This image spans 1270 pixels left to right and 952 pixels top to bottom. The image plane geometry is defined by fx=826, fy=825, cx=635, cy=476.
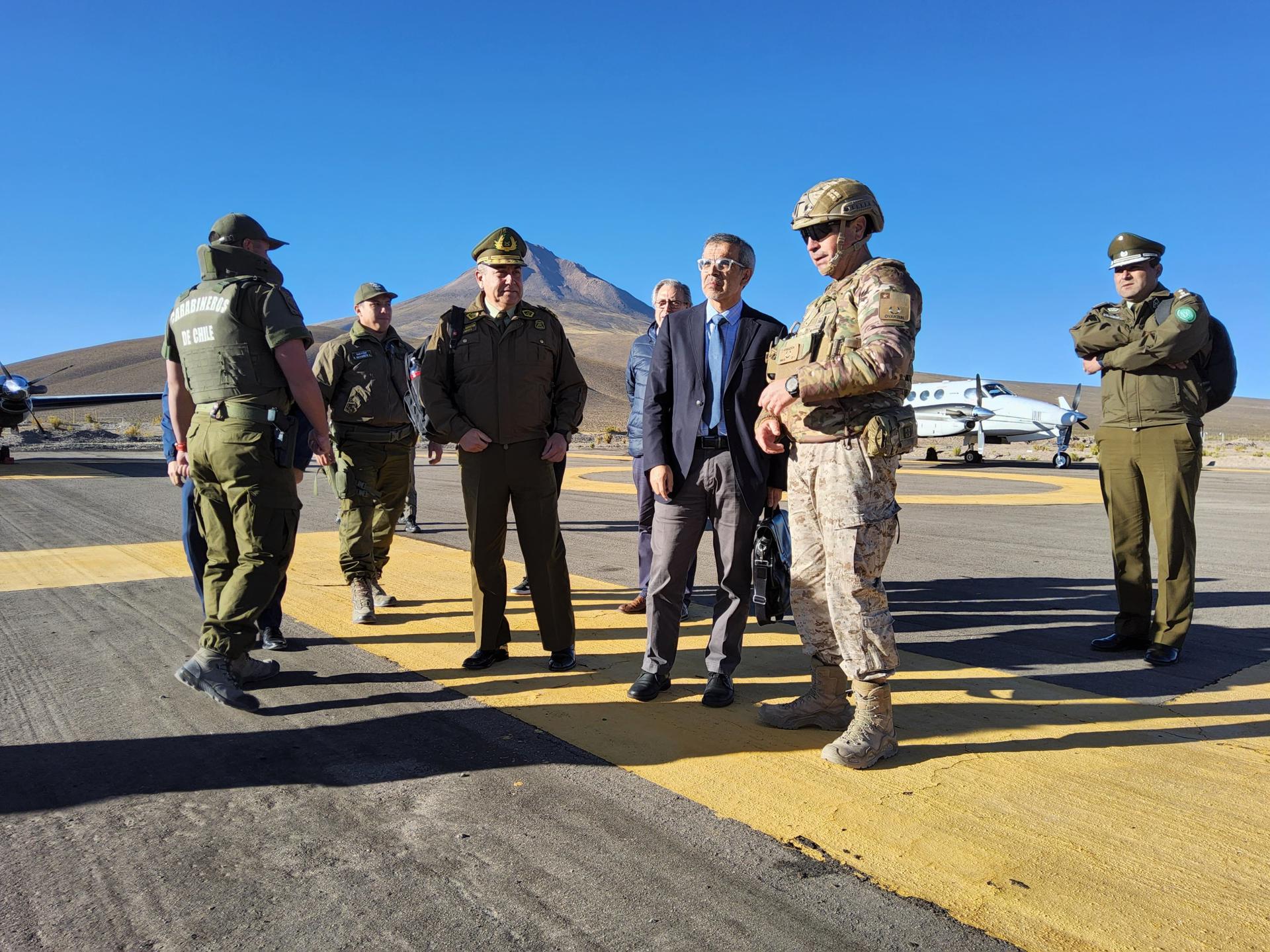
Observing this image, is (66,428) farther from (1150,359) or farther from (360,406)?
(1150,359)

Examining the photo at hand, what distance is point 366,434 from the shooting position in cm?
584

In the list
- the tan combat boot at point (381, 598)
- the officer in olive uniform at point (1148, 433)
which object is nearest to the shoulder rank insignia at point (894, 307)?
the officer in olive uniform at point (1148, 433)

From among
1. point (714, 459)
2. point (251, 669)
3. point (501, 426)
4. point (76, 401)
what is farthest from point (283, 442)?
point (76, 401)

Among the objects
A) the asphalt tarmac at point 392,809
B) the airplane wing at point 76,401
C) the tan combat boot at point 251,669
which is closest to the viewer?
the asphalt tarmac at point 392,809

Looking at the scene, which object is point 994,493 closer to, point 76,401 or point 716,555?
point 716,555

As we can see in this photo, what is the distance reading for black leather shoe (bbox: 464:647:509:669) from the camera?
4613 mm

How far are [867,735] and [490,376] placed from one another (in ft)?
8.75

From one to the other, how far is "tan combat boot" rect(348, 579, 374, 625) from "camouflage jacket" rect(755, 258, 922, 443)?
3.45 metres

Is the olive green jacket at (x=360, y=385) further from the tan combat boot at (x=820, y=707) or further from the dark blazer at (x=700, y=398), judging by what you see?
the tan combat boot at (x=820, y=707)

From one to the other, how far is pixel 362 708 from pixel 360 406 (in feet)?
8.20

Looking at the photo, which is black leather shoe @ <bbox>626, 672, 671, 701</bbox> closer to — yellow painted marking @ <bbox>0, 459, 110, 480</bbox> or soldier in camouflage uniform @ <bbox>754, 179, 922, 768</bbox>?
soldier in camouflage uniform @ <bbox>754, 179, 922, 768</bbox>

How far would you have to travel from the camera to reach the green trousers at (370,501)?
5.75 m

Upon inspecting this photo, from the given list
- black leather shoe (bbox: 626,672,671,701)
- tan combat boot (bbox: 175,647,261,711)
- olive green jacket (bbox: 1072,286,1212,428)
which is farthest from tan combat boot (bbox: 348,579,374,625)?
olive green jacket (bbox: 1072,286,1212,428)

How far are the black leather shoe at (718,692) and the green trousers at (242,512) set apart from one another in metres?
2.13
